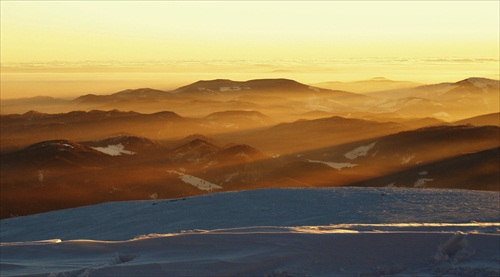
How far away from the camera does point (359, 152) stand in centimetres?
11519

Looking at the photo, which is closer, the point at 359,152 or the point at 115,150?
the point at 115,150

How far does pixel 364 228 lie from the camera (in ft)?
28.4

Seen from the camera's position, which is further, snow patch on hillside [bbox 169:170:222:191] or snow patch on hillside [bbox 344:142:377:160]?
snow patch on hillside [bbox 344:142:377:160]

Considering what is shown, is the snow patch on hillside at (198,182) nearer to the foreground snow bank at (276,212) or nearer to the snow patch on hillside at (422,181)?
the snow patch on hillside at (422,181)

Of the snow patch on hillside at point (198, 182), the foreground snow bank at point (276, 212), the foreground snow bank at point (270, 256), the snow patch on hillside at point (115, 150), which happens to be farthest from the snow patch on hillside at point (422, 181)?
the foreground snow bank at point (270, 256)

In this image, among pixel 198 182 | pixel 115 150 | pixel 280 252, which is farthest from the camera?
pixel 115 150

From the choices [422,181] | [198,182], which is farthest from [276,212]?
[198,182]

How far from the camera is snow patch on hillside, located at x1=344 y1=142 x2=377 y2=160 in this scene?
114m

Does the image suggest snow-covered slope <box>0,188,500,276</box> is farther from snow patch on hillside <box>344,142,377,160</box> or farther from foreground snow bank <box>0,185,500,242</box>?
snow patch on hillside <box>344,142,377,160</box>

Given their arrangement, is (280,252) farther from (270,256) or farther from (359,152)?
(359,152)

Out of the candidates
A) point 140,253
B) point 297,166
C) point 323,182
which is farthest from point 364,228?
point 297,166

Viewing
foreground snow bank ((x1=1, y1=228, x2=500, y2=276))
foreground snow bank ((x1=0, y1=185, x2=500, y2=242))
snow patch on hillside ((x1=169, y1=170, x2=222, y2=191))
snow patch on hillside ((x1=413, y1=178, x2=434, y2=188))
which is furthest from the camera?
snow patch on hillside ((x1=169, y1=170, x2=222, y2=191))

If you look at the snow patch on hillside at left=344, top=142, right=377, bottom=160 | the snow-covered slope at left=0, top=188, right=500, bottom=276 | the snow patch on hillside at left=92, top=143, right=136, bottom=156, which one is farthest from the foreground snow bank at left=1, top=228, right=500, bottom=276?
the snow patch on hillside at left=344, top=142, right=377, bottom=160

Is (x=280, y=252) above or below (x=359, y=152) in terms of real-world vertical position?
above
